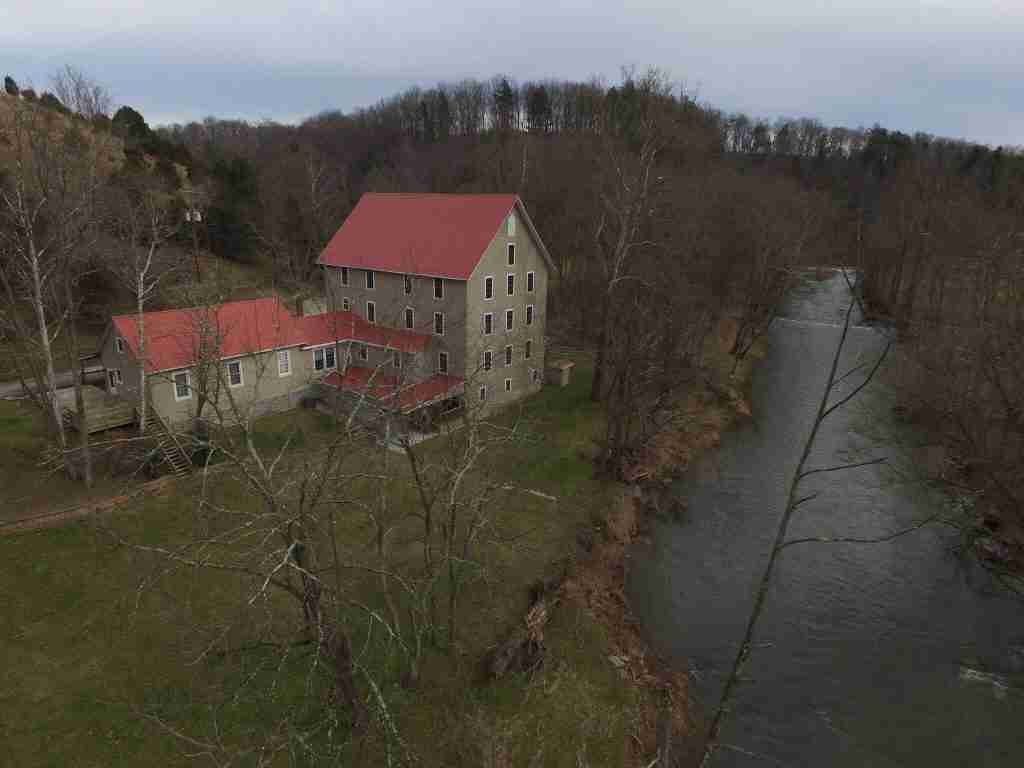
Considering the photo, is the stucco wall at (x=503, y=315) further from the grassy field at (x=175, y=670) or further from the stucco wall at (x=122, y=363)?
the stucco wall at (x=122, y=363)

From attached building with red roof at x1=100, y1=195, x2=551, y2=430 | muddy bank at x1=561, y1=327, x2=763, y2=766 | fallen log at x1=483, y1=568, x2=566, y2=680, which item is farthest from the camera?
attached building with red roof at x1=100, y1=195, x2=551, y2=430

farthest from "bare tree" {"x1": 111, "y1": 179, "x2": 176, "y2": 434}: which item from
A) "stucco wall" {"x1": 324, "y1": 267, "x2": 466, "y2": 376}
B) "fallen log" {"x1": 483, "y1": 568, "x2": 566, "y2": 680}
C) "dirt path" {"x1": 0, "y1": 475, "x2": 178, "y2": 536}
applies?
"fallen log" {"x1": 483, "y1": 568, "x2": 566, "y2": 680}

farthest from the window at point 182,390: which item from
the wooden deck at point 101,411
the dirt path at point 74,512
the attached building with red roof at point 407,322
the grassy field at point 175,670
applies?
the grassy field at point 175,670

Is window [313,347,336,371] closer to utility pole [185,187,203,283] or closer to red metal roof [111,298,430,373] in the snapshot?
red metal roof [111,298,430,373]

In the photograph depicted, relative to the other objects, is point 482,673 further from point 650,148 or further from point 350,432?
point 650,148

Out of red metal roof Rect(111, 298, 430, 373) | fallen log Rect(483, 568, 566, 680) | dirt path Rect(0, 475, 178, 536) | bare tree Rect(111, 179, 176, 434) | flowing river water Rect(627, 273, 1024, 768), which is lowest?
flowing river water Rect(627, 273, 1024, 768)

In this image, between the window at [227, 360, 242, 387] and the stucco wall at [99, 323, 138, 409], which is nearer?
the stucco wall at [99, 323, 138, 409]

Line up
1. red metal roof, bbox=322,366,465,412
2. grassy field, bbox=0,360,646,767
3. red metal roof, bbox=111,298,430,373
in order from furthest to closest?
red metal roof, bbox=322,366,465,412 → red metal roof, bbox=111,298,430,373 → grassy field, bbox=0,360,646,767
